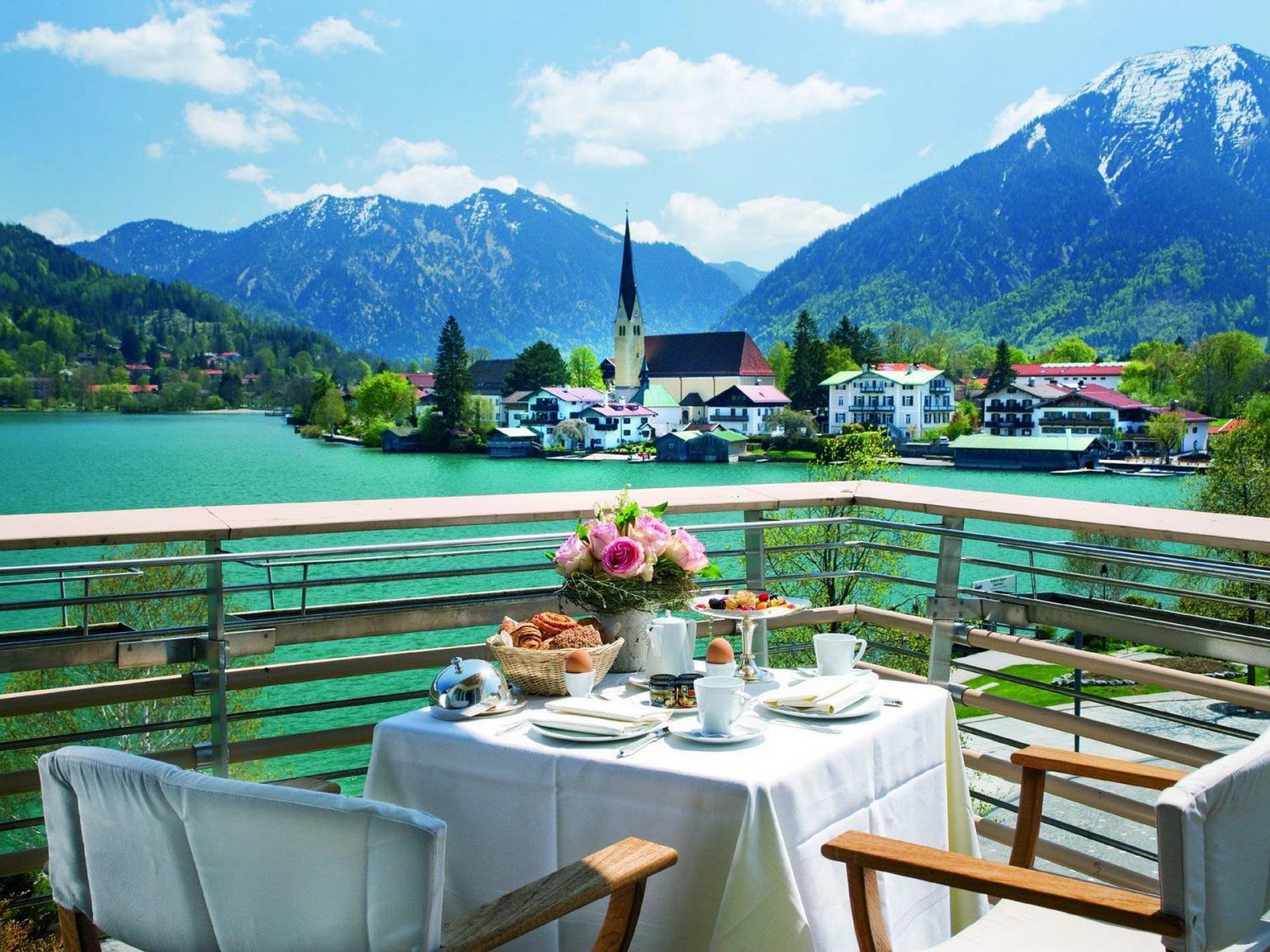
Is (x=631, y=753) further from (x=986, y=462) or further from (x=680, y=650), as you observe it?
(x=986, y=462)

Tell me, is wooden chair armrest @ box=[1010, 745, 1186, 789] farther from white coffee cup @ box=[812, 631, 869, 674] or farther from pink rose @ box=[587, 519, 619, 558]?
pink rose @ box=[587, 519, 619, 558]

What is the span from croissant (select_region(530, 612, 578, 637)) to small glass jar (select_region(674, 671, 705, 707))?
0.95 ft

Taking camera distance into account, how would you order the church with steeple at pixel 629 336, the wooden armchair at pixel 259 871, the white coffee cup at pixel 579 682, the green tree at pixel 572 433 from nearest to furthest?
the wooden armchair at pixel 259 871
the white coffee cup at pixel 579 682
the green tree at pixel 572 433
the church with steeple at pixel 629 336

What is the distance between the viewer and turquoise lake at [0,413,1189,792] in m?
51.2

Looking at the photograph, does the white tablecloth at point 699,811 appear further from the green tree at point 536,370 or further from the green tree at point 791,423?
the green tree at point 536,370

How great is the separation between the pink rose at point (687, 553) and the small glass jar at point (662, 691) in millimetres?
281

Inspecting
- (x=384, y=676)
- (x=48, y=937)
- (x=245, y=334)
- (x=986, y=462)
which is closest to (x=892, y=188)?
(x=245, y=334)

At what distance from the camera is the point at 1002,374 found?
76812 mm

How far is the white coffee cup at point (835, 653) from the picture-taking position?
8.02 feet

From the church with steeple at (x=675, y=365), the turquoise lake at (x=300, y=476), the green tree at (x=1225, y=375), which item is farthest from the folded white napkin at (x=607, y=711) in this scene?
the church with steeple at (x=675, y=365)

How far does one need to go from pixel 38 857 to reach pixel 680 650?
1725 mm

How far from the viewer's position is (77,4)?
141750 millimetres

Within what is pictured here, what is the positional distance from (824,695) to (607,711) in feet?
1.41

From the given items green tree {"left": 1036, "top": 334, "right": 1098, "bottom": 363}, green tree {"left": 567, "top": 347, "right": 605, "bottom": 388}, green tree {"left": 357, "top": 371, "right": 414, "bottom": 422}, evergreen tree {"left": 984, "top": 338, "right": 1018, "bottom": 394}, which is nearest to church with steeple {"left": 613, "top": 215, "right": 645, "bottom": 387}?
green tree {"left": 567, "top": 347, "right": 605, "bottom": 388}
